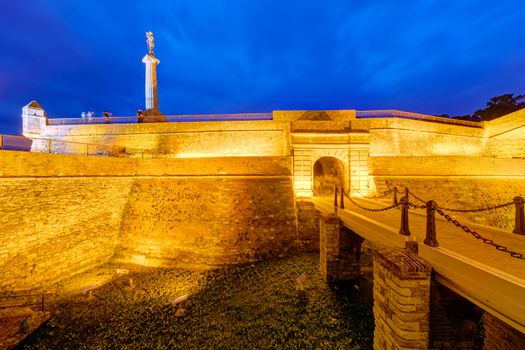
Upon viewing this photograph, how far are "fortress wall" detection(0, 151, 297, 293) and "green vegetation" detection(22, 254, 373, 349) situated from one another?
4.47 feet

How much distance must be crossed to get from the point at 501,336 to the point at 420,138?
1878 cm

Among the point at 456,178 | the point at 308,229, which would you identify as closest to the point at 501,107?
the point at 456,178

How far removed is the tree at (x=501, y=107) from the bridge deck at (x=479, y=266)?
37603 millimetres

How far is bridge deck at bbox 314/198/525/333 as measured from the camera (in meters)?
2.48

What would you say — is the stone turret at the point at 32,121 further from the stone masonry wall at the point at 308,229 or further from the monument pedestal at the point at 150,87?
the stone masonry wall at the point at 308,229

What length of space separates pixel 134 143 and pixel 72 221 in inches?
412

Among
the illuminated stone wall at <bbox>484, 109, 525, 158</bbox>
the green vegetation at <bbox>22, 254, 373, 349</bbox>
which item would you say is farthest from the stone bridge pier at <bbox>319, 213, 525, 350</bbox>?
the illuminated stone wall at <bbox>484, 109, 525, 158</bbox>

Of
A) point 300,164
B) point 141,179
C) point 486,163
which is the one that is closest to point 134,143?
point 141,179

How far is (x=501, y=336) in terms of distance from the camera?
4.67 meters

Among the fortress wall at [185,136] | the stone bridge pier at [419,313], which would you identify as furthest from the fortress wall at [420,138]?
the stone bridge pier at [419,313]

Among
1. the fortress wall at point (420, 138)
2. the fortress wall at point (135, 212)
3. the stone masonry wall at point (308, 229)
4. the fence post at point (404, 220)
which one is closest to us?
the fence post at point (404, 220)

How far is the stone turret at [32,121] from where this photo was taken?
19062 mm

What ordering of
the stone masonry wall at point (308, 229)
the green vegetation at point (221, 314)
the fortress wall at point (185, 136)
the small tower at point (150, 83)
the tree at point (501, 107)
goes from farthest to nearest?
the tree at point (501, 107) < the small tower at point (150, 83) < the fortress wall at point (185, 136) < the stone masonry wall at point (308, 229) < the green vegetation at point (221, 314)

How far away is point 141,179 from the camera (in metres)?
13.0
